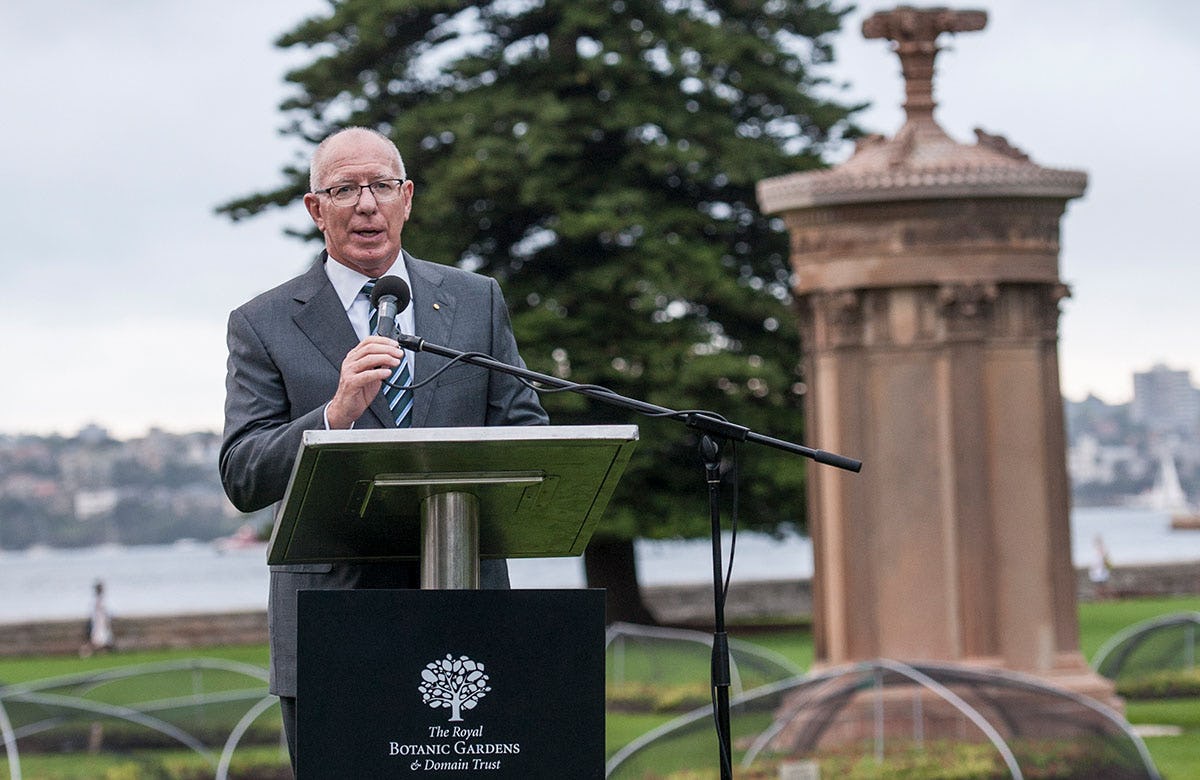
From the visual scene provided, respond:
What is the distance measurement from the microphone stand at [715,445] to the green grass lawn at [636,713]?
7.11 m

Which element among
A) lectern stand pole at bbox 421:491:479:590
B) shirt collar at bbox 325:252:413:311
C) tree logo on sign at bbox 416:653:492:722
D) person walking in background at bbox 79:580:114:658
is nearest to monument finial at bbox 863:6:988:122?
shirt collar at bbox 325:252:413:311

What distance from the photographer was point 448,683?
3.79 metres

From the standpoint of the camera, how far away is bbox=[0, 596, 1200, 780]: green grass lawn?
11945 millimetres

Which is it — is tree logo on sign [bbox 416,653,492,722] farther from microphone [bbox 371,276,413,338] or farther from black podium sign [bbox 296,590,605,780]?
microphone [bbox 371,276,413,338]

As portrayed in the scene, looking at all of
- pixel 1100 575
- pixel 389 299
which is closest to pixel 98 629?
pixel 1100 575

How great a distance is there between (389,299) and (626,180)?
75.6 ft

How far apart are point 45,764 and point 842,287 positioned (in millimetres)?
6011

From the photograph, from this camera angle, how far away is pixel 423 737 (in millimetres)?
3789

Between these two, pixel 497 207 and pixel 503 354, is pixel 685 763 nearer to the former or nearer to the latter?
pixel 503 354

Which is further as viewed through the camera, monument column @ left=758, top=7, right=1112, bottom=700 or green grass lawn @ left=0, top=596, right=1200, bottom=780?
monument column @ left=758, top=7, right=1112, bottom=700

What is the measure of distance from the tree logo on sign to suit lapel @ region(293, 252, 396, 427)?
2.81 ft

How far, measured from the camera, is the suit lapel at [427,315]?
4.36m

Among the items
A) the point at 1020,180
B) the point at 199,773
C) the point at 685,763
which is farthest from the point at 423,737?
the point at 1020,180

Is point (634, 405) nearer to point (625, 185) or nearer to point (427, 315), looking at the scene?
point (427, 315)
